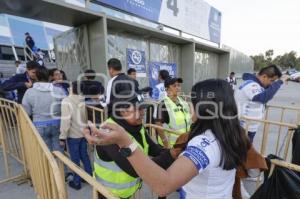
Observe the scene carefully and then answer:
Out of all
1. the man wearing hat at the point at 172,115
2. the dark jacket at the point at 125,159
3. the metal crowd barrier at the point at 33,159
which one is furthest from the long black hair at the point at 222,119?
the man wearing hat at the point at 172,115

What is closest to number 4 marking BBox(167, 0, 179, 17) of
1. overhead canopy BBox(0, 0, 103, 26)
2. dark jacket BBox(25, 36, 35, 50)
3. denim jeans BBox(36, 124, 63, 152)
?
overhead canopy BBox(0, 0, 103, 26)

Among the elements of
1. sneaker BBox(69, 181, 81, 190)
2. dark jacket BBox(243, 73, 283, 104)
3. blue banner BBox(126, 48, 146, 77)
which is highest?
blue banner BBox(126, 48, 146, 77)

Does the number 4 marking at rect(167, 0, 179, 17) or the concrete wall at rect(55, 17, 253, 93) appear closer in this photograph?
the concrete wall at rect(55, 17, 253, 93)

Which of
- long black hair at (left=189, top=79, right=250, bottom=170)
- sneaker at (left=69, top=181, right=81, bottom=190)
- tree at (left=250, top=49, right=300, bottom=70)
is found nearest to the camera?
long black hair at (left=189, top=79, right=250, bottom=170)

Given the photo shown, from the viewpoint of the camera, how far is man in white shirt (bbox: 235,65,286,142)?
11.6 feet

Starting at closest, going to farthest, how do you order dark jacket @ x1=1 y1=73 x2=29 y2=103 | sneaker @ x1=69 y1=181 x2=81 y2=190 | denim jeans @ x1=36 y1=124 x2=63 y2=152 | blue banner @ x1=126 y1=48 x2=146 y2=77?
sneaker @ x1=69 y1=181 x2=81 y2=190 < denim jeans @ x1=36 y1=124 x2=63 y2=152 < dark jacket @ x1=1 y1=73 x2=29 y2=103 < blue banner @ x1=126 y1=48 x2=146 y2=77

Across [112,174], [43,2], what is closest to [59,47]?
[43,2]

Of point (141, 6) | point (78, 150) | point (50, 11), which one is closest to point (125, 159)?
point (78, 150)

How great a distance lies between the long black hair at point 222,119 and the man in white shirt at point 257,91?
237 centimetres

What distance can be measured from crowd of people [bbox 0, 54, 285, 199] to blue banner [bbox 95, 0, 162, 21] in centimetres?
351

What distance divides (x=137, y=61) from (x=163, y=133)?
5.37 meters

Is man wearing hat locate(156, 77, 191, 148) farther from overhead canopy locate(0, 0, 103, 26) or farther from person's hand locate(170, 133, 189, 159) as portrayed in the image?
overhead canopy locate(0, 0, 103, 26)

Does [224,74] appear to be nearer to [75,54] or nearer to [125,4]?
[125,4]

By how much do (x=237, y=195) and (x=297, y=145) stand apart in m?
1.32
